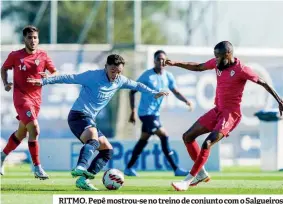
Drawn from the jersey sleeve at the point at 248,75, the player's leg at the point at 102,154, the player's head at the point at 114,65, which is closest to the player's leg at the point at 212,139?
the jersey sleeve at the point at 248,75

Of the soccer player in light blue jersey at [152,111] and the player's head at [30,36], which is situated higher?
the player's head at [30,36]

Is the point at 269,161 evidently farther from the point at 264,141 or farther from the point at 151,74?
the point at 151,74

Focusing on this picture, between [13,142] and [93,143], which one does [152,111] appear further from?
[93,143]

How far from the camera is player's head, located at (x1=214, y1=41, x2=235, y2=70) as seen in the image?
14852 millimetres

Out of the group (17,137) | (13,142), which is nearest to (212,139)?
(17,137)

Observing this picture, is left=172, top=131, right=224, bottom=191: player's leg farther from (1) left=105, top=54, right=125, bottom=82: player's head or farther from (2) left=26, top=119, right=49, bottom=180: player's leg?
(2) left=26, top=119, right=49, bottom=180: player's leg

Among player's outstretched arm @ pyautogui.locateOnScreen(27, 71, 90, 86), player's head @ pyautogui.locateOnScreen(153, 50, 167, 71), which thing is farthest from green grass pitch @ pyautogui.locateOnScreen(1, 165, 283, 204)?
player's head @ pyautogui.locateOnScreen(153, 50, 167, 71)

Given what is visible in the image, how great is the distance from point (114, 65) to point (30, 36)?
2.63 m

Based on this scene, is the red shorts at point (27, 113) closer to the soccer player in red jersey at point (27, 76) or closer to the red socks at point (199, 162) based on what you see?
the soccer player in red jersey at point (27, 76)

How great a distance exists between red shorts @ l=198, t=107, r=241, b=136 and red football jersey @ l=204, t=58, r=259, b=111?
0.28ft

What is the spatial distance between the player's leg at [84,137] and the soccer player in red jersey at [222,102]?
1.22m

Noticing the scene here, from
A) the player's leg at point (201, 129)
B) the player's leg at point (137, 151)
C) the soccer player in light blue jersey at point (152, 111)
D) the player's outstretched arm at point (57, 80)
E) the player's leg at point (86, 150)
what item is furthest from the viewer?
the player's leg at point (137, 151)

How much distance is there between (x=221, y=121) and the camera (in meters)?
15.0

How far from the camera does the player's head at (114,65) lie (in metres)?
14.6
